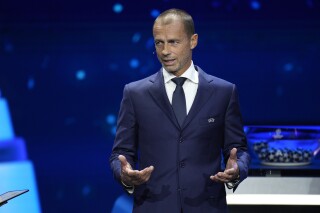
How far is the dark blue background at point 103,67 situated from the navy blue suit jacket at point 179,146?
1387mm

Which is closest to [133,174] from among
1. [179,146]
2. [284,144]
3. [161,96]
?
[179,146]

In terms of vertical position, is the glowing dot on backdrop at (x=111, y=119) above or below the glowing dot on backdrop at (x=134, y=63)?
below

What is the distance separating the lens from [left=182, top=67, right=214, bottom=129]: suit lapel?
2.04 meters

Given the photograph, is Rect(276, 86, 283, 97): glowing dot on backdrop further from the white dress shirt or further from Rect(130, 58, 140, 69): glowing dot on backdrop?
the white dress shirt

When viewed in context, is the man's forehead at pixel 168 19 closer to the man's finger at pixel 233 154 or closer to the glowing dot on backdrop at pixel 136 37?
the man's finger at pixel 233 154

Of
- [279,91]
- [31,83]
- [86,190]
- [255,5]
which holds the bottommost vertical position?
[86,190]

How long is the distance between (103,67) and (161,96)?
1.50 m

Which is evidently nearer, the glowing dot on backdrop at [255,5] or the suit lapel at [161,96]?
the suit lapel at [161,96]

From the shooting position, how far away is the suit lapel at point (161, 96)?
205 centimetres

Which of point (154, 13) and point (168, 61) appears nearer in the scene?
point (168, 61)

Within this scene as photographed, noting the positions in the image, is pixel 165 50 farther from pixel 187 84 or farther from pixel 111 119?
pixel 111 119

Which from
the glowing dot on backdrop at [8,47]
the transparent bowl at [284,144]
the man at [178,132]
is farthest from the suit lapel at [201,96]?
the glowing dot on backdrop at [8,47]

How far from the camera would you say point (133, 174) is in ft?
5.99

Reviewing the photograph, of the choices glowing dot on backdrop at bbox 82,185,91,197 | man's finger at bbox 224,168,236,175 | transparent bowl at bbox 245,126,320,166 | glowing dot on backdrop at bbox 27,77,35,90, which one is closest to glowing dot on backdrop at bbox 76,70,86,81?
glowing dot on backdrop at bbox 27,77,35,90
